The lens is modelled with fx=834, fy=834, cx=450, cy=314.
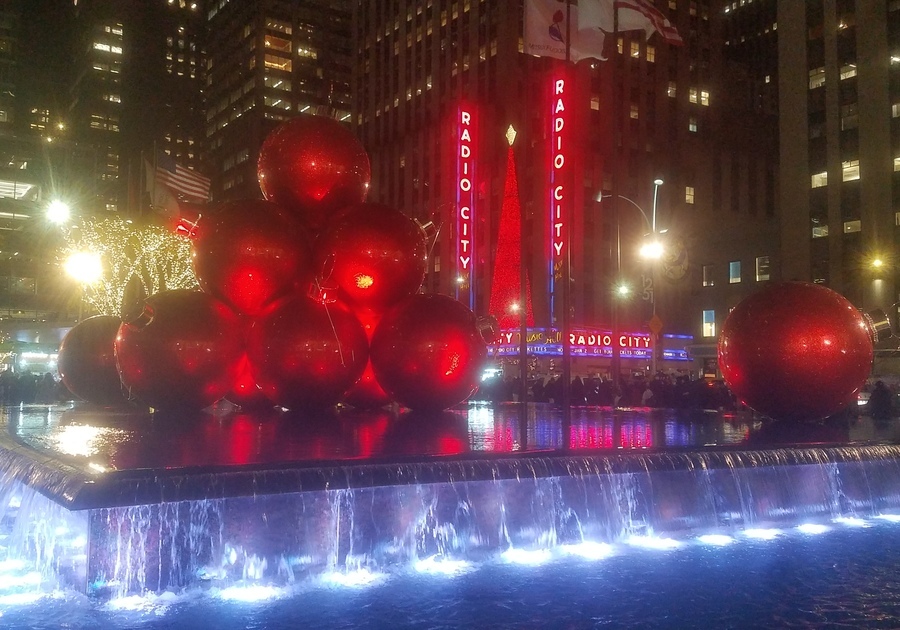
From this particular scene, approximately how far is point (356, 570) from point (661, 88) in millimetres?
68196

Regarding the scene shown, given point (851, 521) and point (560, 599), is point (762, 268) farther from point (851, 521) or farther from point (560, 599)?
point (560, 599)

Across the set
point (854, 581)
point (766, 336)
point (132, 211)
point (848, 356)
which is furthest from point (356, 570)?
point (132, 211)

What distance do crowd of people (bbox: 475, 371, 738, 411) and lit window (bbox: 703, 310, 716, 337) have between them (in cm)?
2818

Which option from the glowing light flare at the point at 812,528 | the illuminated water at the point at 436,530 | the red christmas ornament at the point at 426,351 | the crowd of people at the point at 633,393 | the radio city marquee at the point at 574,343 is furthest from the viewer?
the radio city marquee at the point at 574,343

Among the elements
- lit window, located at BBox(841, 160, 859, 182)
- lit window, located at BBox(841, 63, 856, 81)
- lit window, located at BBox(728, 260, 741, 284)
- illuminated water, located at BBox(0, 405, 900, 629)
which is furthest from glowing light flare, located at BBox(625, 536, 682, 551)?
lit window, located at BBox(841, 63, 856, 81)

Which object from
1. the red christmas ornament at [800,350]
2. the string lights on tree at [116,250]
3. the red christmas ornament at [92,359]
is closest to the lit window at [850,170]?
the string lights on tree at [116,250]

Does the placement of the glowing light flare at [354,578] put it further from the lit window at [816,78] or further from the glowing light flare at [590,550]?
the lit window at [816,78]

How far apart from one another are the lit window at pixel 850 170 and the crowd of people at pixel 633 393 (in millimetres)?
37158

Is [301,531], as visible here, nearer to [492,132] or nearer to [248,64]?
[492,132]

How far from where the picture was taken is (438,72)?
76125mm

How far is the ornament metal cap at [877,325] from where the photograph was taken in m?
12.2

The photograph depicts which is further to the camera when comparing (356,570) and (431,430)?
(431,430)

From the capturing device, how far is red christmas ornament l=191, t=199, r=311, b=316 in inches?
403

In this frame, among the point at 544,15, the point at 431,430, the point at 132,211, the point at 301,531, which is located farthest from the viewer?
the point at 132,211
